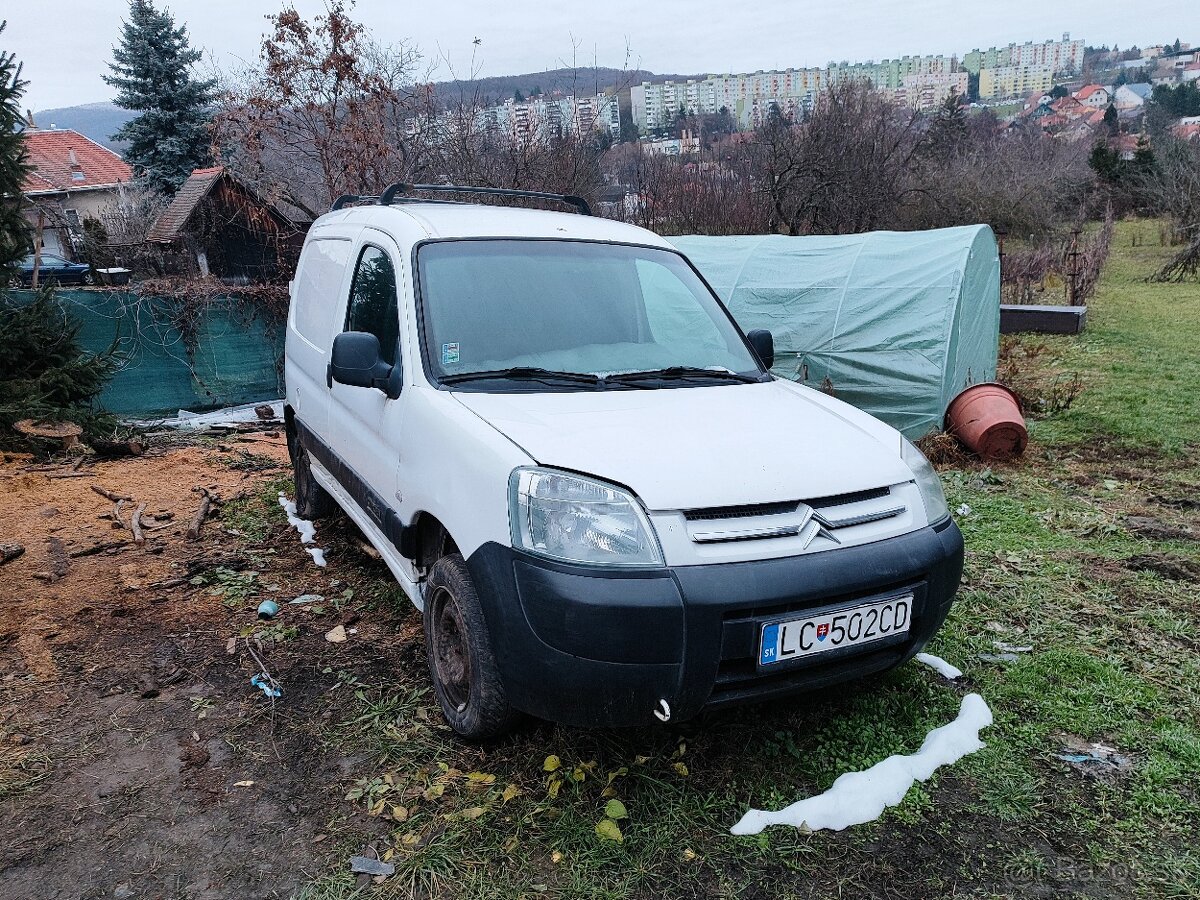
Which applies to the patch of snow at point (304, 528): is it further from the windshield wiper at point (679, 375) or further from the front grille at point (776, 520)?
the front grille at point (776, 520)

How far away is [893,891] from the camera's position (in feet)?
7.61

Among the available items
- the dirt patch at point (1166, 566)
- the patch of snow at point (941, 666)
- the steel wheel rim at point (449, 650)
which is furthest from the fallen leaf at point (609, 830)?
the dirt patch at point (1166, 566)

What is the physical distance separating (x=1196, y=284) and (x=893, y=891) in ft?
74.9

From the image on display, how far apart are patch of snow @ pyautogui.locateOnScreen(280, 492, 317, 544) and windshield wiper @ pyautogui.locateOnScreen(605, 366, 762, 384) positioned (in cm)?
295

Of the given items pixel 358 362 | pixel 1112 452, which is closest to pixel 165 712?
pixel 358 362

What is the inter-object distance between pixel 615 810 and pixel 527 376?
5.37 feet

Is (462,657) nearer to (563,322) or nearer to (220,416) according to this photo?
(563,322)

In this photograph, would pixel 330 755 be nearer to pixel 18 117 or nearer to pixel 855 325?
pixel 855 325

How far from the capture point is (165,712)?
3.26m

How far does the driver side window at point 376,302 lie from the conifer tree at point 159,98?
102 ft

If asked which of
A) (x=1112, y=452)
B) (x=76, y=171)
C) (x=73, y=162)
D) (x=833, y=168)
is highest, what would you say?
(x=73, y=162)


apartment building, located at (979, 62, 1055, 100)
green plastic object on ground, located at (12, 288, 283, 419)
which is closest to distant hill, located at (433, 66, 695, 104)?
green plastic object on ground, located at (12, 288, 283, 419)

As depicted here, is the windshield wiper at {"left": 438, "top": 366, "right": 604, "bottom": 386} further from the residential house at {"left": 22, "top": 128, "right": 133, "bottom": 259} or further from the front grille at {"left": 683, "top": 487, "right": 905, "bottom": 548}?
the residential house at {"left": 22, "top": 128, "right": 133, "bottom": 259}

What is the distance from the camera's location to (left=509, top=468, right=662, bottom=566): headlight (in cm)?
239
